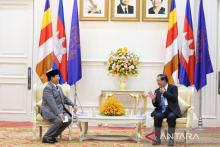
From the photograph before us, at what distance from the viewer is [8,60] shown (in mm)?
10617

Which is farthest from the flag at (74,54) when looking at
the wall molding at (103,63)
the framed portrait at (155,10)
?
the framed portrait at (155,10)

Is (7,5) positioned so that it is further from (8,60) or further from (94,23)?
(94,23)

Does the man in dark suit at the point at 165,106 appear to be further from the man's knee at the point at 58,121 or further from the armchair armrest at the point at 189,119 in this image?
the man's knee at the point at 58,121

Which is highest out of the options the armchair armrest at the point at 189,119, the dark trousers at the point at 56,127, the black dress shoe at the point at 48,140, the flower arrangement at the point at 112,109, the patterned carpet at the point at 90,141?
the flower arrangement at the point at 112,109

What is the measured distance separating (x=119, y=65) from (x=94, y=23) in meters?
1.22

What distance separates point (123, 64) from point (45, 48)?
1676 millimetres

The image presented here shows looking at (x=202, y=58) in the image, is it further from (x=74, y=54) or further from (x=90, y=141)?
(x=90, y=141)

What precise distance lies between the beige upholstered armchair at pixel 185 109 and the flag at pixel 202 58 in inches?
66.1

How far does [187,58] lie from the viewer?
32.1ft

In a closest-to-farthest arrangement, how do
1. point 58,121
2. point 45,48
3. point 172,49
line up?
Result: point 58,121
point 172,49
point 45,48

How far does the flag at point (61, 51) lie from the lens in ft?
32.6

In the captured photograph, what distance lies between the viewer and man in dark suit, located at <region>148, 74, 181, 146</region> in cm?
746

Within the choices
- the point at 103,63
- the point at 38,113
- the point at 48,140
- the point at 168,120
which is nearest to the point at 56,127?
the point at 48,140

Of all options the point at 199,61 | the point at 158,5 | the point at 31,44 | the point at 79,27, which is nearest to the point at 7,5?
the point at 31,44
